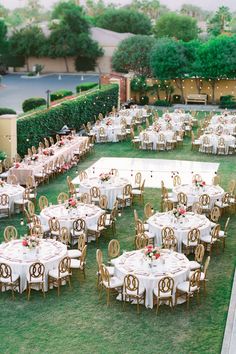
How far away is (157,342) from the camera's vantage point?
42.7 ft

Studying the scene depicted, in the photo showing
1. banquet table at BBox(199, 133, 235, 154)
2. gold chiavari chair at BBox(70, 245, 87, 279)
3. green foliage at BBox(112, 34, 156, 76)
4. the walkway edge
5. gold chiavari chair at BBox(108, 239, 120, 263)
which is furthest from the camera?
green foliage at BBox(112, 34, 156, 76)

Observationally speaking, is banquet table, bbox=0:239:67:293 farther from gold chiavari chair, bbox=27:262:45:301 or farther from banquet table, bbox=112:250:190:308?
banquet table, bbox=112:250:190:308

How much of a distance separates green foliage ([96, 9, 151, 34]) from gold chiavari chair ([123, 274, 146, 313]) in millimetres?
84544

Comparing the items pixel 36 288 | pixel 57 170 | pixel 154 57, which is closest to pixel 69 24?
pixel 154 57

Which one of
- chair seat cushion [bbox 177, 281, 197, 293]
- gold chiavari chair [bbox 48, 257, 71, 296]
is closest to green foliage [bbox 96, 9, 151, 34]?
gold chiavari chair [bbox 48, 257, 71, 296]

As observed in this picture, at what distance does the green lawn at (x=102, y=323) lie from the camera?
42.2 feet

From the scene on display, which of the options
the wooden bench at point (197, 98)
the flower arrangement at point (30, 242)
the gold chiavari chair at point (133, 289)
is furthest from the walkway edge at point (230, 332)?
the wooden bench at point (197, 98)

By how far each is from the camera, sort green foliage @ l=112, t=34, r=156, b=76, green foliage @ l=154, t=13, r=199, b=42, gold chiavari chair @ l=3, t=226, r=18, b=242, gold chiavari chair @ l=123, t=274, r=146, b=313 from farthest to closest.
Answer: green foliage @ l=154, t=13, r=199, b=42 → green foliage @ l=112, t=34, r=156, b=76 → gold chiavari chair @ l=3, t=226, r=18, b=242 → gold chiavari chair @ l=123, t=274, r=146, b=313

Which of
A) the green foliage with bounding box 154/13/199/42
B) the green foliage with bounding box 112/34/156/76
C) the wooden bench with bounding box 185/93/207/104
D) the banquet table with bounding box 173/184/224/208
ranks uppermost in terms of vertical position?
the green foliage with bounding box 154/13/199/42

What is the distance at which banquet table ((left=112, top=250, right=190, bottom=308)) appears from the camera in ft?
47.7

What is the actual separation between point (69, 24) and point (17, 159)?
2463 inches

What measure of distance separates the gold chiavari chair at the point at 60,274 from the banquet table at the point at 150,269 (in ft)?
3.69

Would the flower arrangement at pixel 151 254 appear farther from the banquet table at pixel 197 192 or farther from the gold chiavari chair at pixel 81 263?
the banquet table at pixel 197 192

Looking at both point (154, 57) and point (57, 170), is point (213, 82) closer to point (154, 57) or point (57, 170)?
point (154, 57)
